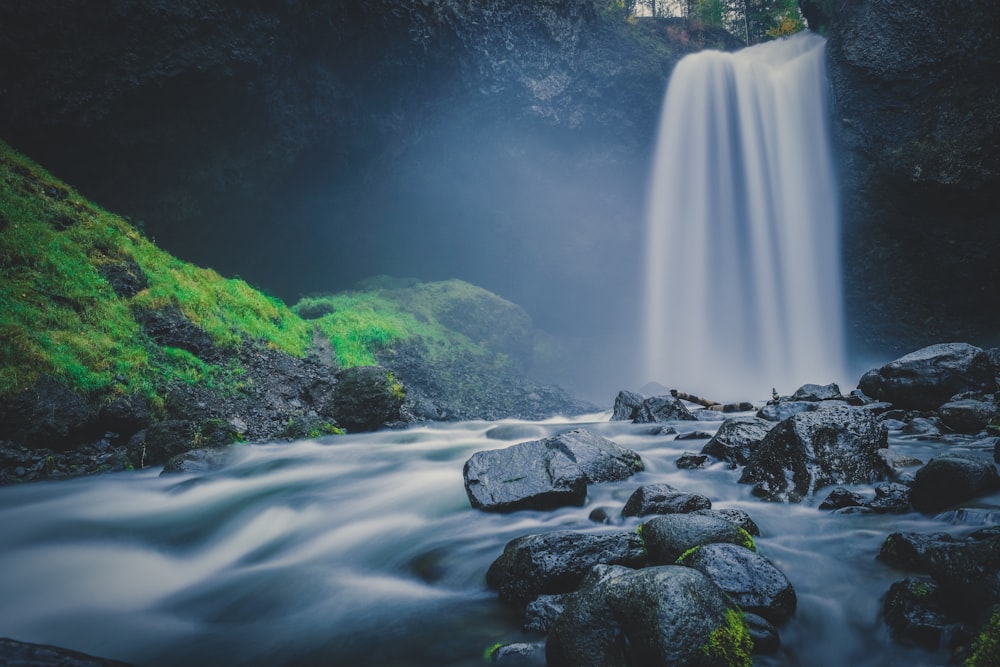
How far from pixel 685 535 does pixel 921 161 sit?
16.3 meters

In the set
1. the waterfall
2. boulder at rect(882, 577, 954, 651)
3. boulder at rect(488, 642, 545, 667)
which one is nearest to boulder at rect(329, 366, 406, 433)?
boulder at rect(488, 642, 545, 667)

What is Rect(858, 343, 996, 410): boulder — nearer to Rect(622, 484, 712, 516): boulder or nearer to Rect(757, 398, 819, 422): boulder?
Rect(757, 398, 819, 422): boulder

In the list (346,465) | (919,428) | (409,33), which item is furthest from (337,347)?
(919,428)

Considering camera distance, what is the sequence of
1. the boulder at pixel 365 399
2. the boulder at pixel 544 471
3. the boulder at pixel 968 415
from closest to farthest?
the boulder at pixel 544 471
the boulder at pixel 968 415
the boulder at pixel 365 399

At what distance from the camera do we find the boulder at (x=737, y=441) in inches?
224

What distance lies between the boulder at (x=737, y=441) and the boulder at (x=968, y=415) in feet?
9.74

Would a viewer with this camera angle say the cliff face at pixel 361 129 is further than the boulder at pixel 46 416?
Yes

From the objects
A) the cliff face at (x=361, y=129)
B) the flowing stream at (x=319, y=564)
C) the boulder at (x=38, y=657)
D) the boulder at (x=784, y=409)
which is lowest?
the flowing stream at (x=319, y=564)

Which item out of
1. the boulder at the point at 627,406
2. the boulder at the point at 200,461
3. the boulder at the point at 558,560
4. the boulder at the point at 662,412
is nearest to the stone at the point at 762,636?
the boulder at the point at 558,560

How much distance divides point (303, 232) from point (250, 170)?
15.2 ft

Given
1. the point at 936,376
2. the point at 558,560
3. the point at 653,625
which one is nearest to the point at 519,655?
the point at 558,560

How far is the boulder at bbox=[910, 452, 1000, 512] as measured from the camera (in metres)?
3.64

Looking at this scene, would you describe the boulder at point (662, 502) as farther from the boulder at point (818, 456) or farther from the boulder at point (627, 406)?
the boulder at point (627, 406)

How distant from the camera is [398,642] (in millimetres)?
2824
